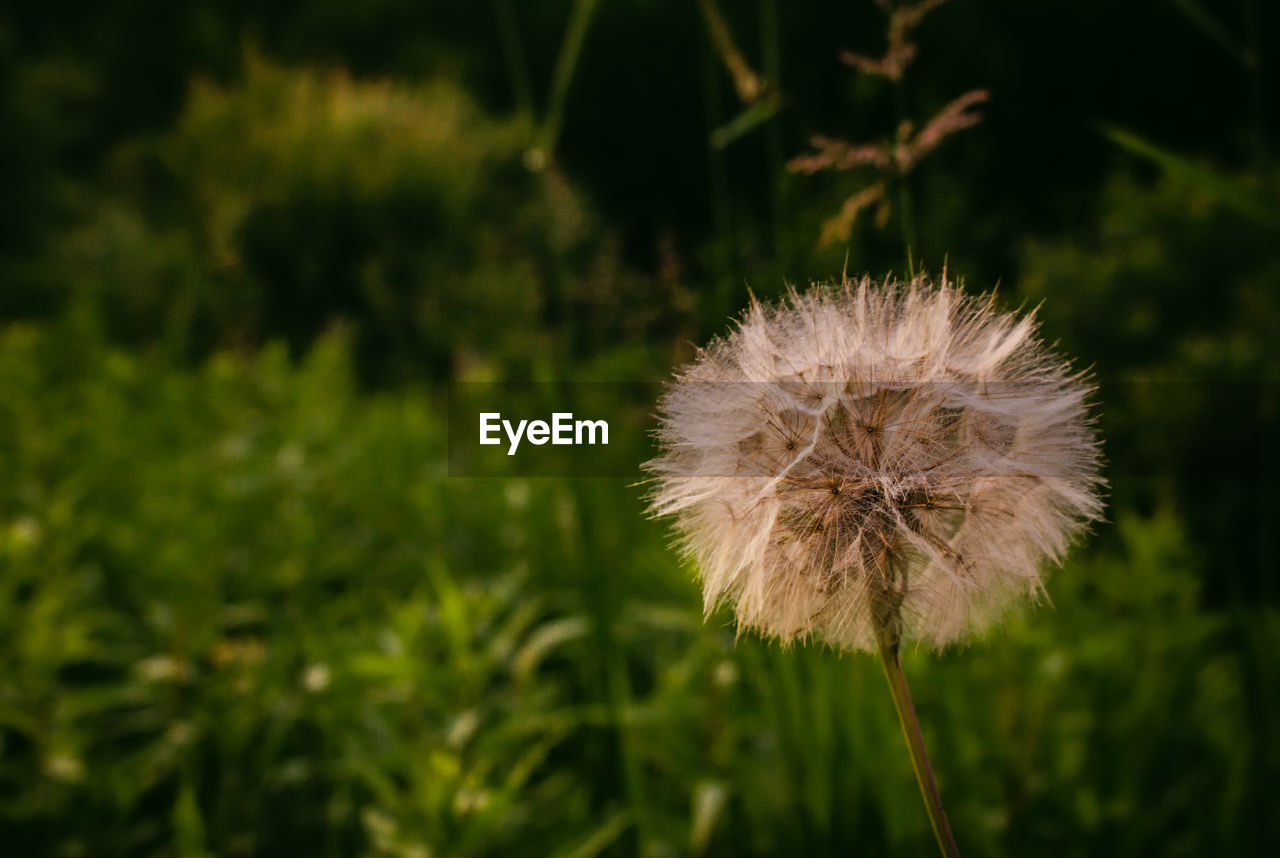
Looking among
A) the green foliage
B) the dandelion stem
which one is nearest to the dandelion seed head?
the dandelion stem

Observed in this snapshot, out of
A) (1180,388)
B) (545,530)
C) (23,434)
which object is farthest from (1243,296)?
(23,434)

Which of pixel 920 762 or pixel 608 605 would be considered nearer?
pixel 920 762

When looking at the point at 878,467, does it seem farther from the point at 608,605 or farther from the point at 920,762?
the point at 608,605

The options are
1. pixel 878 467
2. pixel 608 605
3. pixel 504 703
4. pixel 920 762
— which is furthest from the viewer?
pixel 504 703

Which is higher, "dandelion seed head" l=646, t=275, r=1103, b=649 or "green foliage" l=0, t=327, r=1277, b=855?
"dandelion seed head" l=646, t=275, r=1103, b=649

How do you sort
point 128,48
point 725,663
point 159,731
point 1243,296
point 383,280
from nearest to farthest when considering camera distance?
point 725,663, point 159,731, point 1243,296, point 383,280, point 128,48

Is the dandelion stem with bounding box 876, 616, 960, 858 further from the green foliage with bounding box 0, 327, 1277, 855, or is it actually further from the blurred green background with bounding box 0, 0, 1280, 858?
the green foliage with bounding box 0, 327, 1277, 855

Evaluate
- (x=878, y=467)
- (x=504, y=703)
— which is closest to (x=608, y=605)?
(x=504, y=703)

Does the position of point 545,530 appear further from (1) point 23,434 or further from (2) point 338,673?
(1) point 23,434
